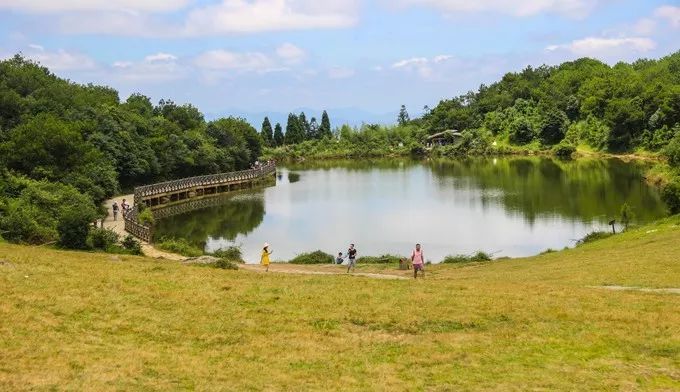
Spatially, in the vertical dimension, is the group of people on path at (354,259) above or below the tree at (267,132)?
below

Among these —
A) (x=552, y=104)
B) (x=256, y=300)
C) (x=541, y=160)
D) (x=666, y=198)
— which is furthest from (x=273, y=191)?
(x=552, y=104)

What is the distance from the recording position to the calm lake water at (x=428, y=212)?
4675 cm

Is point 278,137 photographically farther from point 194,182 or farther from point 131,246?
point 131,246

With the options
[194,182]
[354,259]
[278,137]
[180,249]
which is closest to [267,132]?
[278,137]

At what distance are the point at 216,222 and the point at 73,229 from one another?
2592 cm

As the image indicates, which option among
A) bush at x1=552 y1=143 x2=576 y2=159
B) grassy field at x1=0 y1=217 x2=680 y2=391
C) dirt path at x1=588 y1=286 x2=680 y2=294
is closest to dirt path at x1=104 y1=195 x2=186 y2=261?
grassy field at x1=0 y1=217 x2=680 y2=391

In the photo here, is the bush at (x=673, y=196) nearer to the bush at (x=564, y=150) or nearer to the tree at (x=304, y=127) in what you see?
the bush at (x=564, y=150)

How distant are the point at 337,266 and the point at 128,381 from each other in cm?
2328

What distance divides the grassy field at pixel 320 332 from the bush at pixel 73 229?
993 cm

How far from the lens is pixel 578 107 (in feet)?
458

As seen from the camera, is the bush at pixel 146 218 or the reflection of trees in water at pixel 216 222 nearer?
the reflection of trees in water at pixel 216 222

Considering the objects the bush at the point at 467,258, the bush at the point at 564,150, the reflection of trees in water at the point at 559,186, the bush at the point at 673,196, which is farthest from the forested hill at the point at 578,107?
the bush at the point at 467,258

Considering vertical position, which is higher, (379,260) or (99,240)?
(99,240)

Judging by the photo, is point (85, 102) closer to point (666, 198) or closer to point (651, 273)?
point (666, 198)
